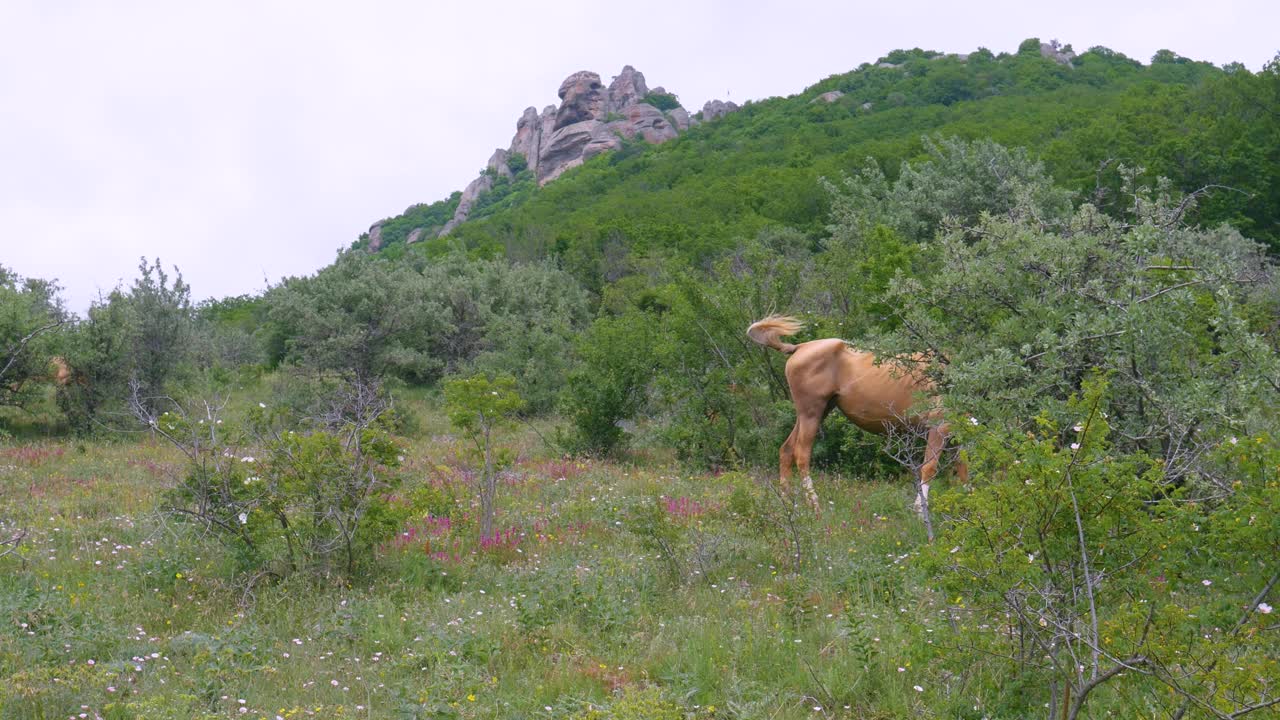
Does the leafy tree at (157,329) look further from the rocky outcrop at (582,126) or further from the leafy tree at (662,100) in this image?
the leafy tree at (662,100)

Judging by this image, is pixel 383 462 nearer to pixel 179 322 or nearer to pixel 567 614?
pixel 567 614

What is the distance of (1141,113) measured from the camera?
125 ft

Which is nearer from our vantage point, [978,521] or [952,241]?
[978,521]

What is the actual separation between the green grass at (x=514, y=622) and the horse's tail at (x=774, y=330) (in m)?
2.44

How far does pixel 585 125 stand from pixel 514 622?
4530 inches

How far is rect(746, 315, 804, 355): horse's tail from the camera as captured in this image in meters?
11.4

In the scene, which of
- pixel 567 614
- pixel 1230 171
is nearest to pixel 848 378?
pixel 567 614

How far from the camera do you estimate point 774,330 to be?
11477mm

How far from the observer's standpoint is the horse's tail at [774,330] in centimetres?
1138

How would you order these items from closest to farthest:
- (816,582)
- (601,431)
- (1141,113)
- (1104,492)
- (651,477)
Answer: (1104,492)
(816,582)
(651,477)
(601,431)
(1141,113)

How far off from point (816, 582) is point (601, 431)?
8171 millimetres

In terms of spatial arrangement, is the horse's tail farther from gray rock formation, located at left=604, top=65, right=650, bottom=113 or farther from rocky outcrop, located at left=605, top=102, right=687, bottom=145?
gray rock formation, located at left=604, top=65, right=650, bottom=113

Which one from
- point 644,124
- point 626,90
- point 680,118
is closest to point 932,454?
point 644,124

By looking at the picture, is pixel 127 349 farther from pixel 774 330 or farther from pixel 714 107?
pixel 714 107
